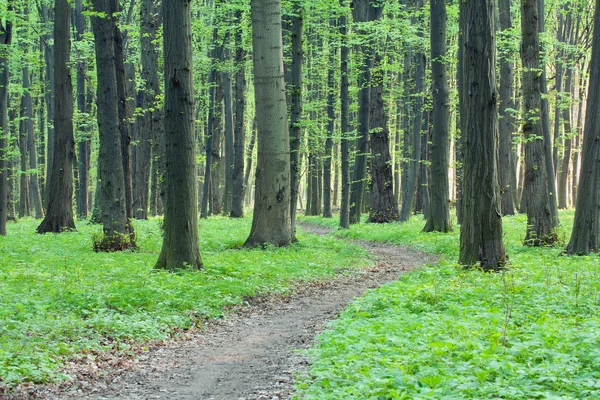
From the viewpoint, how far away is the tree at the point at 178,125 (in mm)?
11656

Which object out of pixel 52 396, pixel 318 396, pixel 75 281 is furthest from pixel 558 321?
pixel 75 281

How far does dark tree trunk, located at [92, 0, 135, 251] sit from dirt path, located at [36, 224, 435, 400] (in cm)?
643

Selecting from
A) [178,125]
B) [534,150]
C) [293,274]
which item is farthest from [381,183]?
[178,125]

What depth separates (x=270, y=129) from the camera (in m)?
16.0

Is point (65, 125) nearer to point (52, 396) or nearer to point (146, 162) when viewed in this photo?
point (146, 162)

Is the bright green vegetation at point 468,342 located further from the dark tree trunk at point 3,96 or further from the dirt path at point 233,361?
the dark tree trunk at point 3,96

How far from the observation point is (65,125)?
799 inches

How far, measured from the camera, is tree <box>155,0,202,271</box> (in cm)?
1166

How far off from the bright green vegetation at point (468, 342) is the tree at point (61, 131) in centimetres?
1416

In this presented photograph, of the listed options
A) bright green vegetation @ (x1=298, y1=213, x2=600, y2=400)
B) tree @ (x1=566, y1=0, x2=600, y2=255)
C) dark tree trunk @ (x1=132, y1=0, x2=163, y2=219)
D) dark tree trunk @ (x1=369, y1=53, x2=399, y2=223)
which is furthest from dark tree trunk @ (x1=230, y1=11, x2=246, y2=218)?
bright green vegetation @ (x1=298, y1=213, x2=600, y2=400)

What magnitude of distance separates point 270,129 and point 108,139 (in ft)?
14.1

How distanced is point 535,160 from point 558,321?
384 inches

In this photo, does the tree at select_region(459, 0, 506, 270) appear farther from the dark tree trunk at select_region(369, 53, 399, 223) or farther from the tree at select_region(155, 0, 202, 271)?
the dark tree trunk at select_region(369, 53, 399, 223)

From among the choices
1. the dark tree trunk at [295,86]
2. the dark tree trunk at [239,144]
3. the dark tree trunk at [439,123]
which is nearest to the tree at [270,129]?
the dark tree trunk at [295,86]
